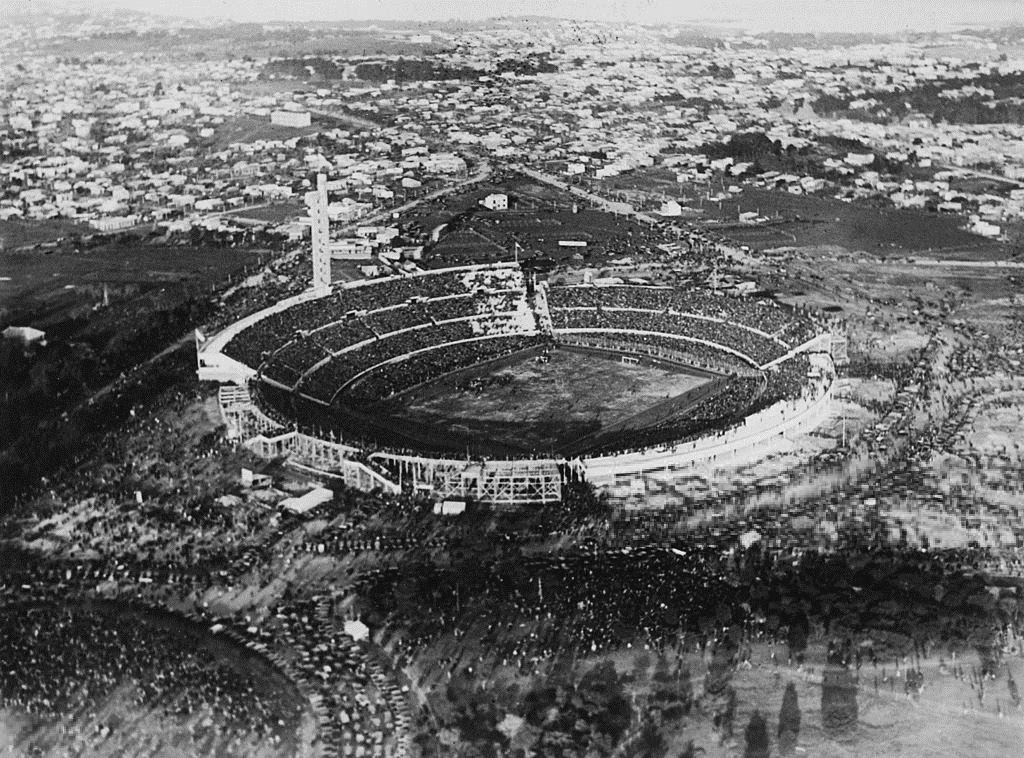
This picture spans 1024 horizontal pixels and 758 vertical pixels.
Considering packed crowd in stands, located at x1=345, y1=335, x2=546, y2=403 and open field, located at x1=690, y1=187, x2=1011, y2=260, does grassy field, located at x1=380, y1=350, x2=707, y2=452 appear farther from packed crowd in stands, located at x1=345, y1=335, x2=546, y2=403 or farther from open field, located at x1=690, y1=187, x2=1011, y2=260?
open field, located at x1=690, y1=187, x2=1011, y2=260

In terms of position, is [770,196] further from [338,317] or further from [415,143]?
[338,317]

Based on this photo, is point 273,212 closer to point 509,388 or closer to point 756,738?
point 509,388

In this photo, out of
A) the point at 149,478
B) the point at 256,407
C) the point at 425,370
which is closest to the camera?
the point at 149,478

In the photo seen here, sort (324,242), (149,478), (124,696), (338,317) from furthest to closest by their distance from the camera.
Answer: (324,242) → (338,317) → (149,478) → (124,696)

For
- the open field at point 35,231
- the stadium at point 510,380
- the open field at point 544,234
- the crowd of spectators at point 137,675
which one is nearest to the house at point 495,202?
the open field at point 544,234

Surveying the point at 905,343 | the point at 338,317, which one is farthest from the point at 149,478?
the point at 905,343

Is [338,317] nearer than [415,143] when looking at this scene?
Yes

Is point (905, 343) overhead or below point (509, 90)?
below

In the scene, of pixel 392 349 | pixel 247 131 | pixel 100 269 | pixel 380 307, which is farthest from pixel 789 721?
pixel 247 131
